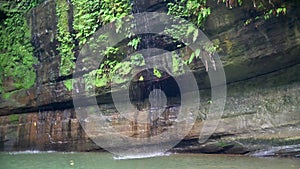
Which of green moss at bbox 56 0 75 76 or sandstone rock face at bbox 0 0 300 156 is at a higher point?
green moss at bbox 56 0 75 76

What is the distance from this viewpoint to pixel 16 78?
7406 millimetres

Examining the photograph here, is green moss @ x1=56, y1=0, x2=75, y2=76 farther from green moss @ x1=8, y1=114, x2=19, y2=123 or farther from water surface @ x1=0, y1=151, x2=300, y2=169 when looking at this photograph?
water surface @ x1=0, y1=151, x2=300, y2=169

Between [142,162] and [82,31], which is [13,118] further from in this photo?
[142,162]

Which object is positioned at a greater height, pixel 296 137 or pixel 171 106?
pixel 171 106

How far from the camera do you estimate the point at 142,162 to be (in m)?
5.02

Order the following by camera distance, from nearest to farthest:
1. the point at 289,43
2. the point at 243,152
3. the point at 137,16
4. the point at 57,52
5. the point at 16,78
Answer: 1. the point at 289,43
2. the point at 243,152
3. the point at 137,16
4. the point at 57,52
5. the point at 16,78

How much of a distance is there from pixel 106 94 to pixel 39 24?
240 centimetres

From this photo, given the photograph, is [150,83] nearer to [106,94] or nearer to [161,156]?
[106,94]

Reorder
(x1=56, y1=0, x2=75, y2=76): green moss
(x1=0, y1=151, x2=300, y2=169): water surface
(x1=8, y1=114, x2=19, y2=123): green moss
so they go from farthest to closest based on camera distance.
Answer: (x1=8, y1=114, x2=19, y2=123): green moss, (x1=56, y1=0, x2=75, y2=76): green moss, (x1=0, y1=151, x2=300, y2=169): water surface

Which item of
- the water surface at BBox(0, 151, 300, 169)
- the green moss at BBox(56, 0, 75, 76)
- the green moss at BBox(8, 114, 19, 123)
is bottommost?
the water surface at BBox(0, 151, 300, 169)

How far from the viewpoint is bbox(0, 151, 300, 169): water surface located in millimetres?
4420

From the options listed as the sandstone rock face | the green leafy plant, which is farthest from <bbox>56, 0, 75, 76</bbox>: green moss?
the sandstone rock face

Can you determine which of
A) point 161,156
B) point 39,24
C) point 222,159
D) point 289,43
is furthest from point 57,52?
point 289,43

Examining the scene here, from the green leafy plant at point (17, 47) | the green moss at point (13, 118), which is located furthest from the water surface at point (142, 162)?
the green leafy plant at point (17, 47)
